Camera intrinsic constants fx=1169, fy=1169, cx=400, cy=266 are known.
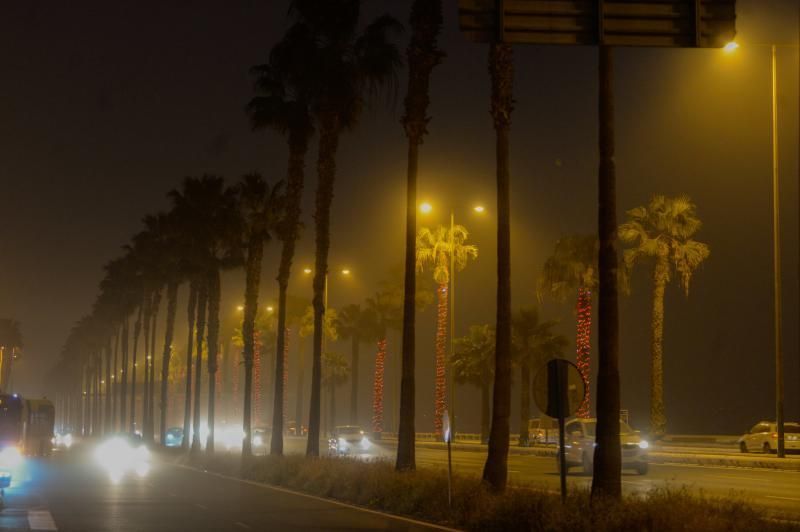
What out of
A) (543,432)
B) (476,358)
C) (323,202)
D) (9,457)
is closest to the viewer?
(9,457)

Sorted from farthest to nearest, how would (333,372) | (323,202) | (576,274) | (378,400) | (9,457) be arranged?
(333,372)
(378,400)
(576,274)
(323,202)
(9,457)

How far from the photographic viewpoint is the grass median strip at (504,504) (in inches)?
629

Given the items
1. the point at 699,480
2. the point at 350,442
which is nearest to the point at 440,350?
the point at 350,442

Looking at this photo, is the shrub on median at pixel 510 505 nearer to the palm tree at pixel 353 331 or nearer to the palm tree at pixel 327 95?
the palm tree at pixel 327 95

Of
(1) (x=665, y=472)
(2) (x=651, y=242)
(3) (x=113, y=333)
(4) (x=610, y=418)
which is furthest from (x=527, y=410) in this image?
(3) (x=113, y=333)

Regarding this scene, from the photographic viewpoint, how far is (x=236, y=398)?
5586 inches

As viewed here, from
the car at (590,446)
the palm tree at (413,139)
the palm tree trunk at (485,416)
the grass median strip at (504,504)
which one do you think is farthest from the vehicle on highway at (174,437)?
the palm tree at (413,139)

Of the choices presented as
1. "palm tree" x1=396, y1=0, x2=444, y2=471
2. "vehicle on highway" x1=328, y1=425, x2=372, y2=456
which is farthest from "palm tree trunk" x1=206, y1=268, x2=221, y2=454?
"palm tree" x1=396, y1=0, x2=444, y2=471

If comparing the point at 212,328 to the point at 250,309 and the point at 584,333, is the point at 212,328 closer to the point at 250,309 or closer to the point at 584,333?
the point at 250,309

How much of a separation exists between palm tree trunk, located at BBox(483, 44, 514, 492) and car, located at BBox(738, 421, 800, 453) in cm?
3014

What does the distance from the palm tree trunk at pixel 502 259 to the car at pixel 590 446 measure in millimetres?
10601

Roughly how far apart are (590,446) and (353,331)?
6241 cm

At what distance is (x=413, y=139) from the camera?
104 feet

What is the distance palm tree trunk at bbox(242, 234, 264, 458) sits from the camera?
164ft
